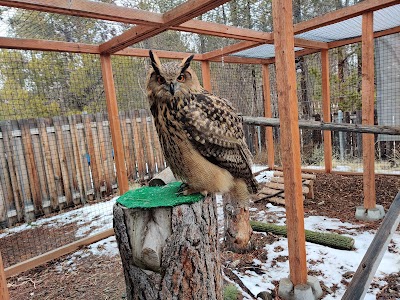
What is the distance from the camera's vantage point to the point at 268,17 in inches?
151

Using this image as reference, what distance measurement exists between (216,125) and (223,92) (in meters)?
3.96

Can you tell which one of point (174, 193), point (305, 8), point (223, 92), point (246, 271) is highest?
point (305, 8)

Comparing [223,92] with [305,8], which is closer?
[305,8]

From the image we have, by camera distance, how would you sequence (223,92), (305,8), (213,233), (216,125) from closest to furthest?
(213,233), (216,125), (305,8), (223,92)

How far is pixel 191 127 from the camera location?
→ 1.44m

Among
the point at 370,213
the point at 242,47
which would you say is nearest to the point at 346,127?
the point at 370,213

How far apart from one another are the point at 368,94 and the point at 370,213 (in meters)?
1.44

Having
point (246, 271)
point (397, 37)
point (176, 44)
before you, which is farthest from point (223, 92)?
point (246, 271)

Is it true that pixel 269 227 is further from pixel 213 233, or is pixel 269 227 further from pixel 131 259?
pixel 131 259

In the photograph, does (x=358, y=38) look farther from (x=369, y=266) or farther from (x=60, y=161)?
(x=60, y=161)

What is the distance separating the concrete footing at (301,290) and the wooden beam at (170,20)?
85.4 inches

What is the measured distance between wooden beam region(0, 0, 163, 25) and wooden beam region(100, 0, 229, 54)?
111 mm

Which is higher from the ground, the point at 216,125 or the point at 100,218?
the point at 216,125

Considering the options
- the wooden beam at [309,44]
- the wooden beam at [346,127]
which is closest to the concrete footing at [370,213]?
the wooden beam at [346,127]
